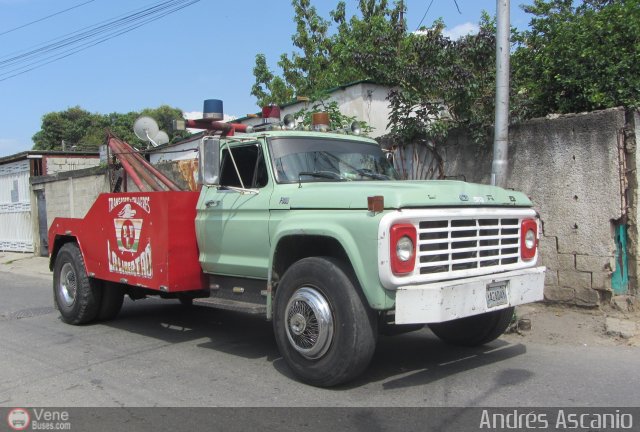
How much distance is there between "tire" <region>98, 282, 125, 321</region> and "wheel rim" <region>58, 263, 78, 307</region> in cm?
37

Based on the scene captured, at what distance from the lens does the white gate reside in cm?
1958

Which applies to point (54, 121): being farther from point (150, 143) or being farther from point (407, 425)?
point (407, 425)

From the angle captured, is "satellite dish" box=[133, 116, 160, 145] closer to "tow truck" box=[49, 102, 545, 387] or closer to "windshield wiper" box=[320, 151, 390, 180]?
"tow truck" box=[49, 102, 545, 387]

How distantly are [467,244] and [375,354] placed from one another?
5.49 ft

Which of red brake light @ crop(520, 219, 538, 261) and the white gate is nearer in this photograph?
red brake light @ crop(520, 219, 538, 261)

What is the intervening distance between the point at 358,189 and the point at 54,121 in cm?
4695

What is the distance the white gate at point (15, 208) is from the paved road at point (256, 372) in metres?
13.5

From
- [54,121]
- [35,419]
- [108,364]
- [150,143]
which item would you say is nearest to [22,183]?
[150,143]

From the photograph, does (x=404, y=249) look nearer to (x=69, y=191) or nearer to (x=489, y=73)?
(x=489, y=73)

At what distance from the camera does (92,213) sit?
288 inches

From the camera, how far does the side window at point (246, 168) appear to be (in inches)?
225

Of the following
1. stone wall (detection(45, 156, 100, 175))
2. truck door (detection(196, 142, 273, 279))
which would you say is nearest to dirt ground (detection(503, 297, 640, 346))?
truck door (detection(196, 142, 273, 279))

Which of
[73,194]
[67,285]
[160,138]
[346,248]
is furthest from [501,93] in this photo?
[73,194]

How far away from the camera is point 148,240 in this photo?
628cm
